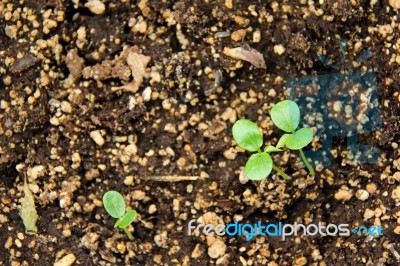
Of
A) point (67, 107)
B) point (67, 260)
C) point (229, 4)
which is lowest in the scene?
point (67, 260)

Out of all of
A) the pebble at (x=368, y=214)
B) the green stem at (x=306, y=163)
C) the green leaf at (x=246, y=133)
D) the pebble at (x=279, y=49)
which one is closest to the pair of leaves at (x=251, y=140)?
the green leaf at (x=246, y=133)

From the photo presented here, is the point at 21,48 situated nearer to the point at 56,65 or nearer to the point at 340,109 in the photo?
the point at 56,65

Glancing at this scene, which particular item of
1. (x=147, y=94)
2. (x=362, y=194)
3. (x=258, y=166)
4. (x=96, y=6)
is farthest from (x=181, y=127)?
(x=362, y=194)

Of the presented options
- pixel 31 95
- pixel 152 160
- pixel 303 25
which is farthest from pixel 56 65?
pixel 303 25

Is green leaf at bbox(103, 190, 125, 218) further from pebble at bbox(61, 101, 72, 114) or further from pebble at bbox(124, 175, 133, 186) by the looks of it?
pebble at bbox(61, 101, 72, 114)

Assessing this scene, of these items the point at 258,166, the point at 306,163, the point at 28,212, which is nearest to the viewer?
the point at 258,166

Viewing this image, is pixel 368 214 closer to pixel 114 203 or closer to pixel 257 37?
pixel 257 37
